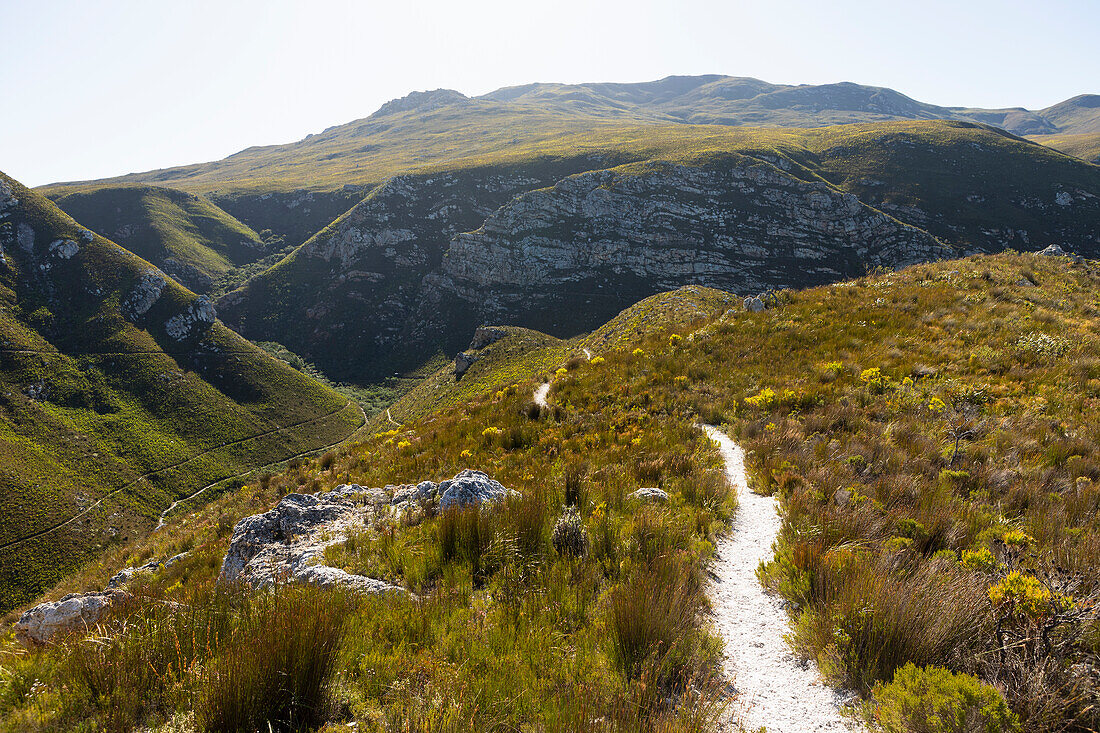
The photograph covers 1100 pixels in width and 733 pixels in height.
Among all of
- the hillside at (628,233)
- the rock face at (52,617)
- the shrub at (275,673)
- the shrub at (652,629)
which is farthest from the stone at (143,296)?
the shrub at (652,629)

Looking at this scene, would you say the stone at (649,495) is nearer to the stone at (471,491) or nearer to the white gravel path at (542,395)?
the stone at (471,491)

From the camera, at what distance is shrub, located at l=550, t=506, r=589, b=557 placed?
5184mm

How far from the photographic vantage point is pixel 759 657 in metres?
3.67

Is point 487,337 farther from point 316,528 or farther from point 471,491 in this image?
point 471,491

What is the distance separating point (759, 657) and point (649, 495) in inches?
116

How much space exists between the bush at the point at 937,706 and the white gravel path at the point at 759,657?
1.10 feet

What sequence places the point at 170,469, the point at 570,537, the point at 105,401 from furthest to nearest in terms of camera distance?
the point at 105,401, the point at 170,469, the point at 570,537

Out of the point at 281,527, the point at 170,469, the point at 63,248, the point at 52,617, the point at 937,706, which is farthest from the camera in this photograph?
the point at 63,248

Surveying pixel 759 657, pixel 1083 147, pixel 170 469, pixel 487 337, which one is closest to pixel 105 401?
pixel 170 469

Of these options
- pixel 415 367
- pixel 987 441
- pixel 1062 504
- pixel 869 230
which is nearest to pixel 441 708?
pixel 1062 504

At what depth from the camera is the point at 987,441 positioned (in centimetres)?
731

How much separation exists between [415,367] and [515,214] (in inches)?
1770

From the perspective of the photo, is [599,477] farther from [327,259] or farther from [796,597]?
[327,259]

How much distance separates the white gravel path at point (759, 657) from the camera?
305 centimetres
